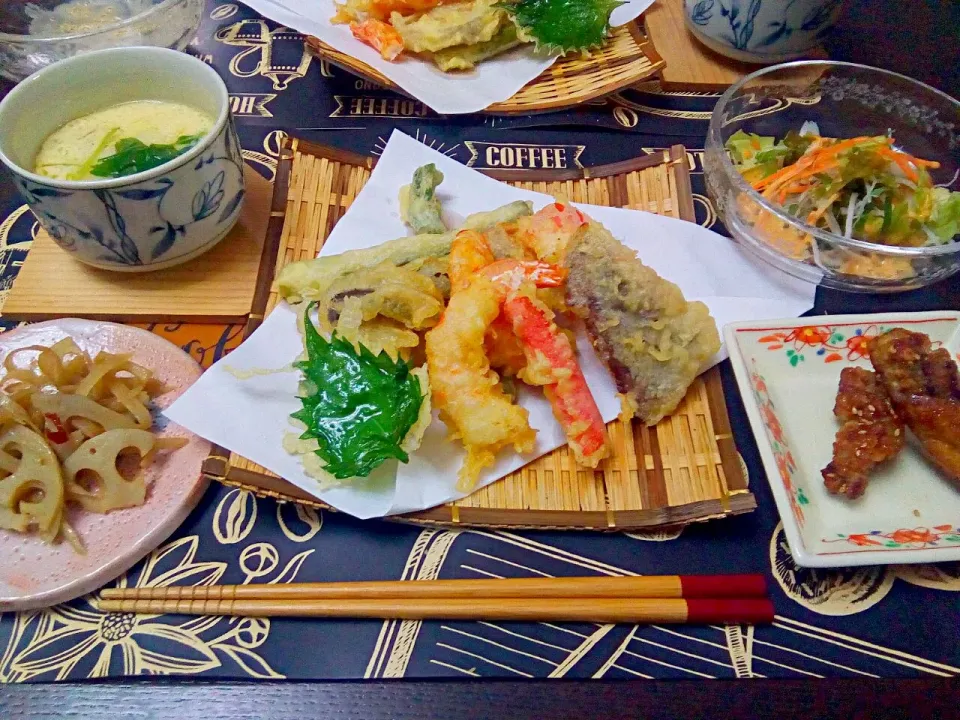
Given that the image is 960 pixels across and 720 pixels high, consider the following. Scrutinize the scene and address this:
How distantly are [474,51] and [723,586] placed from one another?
6.12 feet

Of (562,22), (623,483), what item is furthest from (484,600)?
(562,22)

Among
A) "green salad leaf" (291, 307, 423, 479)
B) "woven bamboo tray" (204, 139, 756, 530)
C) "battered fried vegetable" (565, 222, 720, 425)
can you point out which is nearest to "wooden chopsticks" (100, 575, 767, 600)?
"woven bamboo tray" (204, 139, 756, 530)

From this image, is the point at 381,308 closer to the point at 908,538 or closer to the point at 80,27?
the point at 908,538

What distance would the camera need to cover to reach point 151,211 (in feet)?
4.41

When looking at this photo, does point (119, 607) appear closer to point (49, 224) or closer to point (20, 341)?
point (20, 341)

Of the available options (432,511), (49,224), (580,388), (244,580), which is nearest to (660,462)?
(580,388)

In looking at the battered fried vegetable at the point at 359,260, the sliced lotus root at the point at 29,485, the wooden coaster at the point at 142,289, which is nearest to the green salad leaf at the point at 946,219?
the battered fried vegetable at the point at 359,260

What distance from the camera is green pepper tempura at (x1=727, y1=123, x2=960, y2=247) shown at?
1.70 m

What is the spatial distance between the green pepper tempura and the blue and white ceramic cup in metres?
0.57

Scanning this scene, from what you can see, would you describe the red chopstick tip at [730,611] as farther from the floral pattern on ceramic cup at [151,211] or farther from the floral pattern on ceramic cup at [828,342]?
the floral pattern on ceramic cup at [151,211]

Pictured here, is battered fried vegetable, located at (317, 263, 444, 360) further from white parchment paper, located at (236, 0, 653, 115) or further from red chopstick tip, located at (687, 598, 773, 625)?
white parchment paper, located at (236, 0, 653, 115)

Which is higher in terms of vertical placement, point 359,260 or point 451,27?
point 451,27

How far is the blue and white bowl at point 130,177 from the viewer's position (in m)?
1.29

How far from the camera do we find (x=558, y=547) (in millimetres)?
1232
